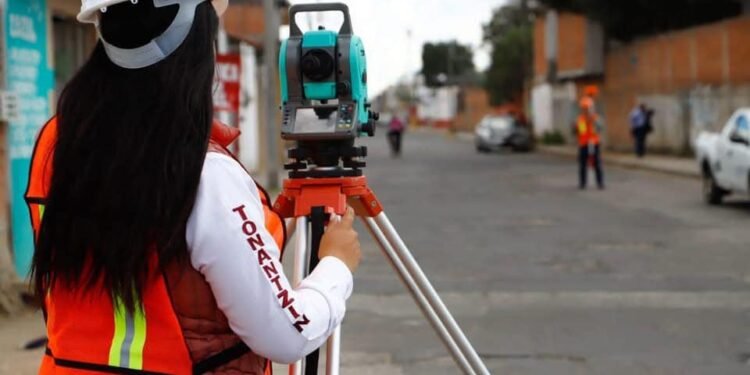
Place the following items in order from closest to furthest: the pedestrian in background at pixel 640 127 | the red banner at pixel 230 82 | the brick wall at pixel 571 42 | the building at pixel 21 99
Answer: the building at pixel 21 99
the red banner at pixel 230 82
the pedestrian in background at pixel 640 127
the brick wall at pixel 571 42

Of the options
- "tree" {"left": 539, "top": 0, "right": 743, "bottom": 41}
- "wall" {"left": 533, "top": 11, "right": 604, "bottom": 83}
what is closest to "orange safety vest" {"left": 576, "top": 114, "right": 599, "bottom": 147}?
"tree" {"left": 539, "top": 0, "right": 743, "bottom": 41}

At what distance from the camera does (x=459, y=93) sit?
7756cm

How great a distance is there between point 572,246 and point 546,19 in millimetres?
34077

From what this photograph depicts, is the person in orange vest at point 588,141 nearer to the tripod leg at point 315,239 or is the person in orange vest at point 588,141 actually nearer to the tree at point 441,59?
the tripod leg at point 315,239

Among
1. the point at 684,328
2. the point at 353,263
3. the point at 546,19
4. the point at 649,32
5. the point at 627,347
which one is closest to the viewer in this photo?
the point at 353,263

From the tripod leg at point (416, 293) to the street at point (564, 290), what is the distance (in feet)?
8.88

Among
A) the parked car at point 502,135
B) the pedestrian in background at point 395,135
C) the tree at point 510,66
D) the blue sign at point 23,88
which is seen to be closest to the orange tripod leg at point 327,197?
the blue sign at point 23,88

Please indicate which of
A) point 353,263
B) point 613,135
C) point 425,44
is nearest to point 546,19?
point 613,135

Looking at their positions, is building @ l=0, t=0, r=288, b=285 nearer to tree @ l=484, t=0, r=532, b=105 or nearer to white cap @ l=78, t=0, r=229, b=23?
white cap @ l=78, t=0, r=229, b=23

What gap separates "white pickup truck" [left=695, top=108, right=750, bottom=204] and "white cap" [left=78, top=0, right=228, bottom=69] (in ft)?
42.6

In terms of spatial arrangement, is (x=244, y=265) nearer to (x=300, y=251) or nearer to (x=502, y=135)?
(x=300, y=251)

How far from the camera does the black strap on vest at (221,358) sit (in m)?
1.86

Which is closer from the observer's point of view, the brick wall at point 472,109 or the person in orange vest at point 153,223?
the person in orange vest at point 153,223

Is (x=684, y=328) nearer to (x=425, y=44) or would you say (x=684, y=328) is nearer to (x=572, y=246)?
(x=572, y=246)
